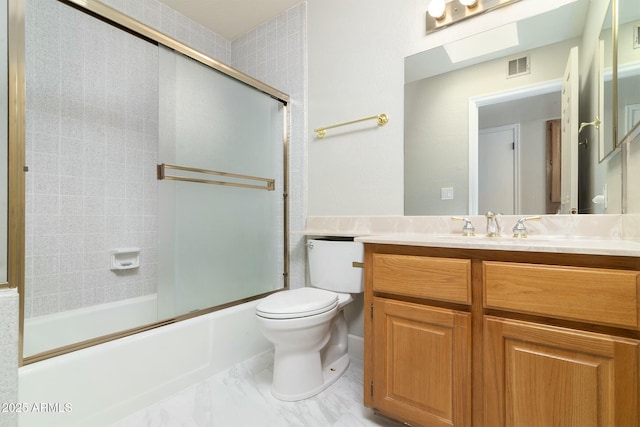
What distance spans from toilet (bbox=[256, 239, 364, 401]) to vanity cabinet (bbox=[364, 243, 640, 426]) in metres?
0.30

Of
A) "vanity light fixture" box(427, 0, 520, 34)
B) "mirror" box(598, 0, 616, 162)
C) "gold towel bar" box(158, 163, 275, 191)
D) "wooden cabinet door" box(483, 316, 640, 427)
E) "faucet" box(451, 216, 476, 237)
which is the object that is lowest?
"wooden cabinet door" box(483, 316, 640, 427)

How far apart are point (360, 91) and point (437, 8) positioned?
0.56 metres

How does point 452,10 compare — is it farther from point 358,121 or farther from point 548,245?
point 548,245

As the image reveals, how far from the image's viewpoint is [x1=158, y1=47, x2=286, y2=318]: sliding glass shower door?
1539mm

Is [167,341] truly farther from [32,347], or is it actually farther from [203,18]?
[203,18]

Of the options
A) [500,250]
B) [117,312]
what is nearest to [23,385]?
[117,312]

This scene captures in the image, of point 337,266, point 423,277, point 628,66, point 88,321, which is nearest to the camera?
point 628,66

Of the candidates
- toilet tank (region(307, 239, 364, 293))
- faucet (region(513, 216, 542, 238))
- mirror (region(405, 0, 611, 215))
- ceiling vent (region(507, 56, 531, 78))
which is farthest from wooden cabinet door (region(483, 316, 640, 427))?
ceiling vent (region(507, 56, 531, 78))

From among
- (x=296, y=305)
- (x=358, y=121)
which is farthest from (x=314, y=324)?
(x=358, y=121)

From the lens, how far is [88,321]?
1.79m

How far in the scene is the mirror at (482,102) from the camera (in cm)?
128

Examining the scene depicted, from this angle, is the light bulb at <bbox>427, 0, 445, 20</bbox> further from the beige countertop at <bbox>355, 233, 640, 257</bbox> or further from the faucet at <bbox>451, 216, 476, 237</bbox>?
the beige countertop at <bbox>355, 233, 640, 257</bbox>

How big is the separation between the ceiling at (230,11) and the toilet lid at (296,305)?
2029mm

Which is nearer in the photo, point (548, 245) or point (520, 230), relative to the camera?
point (548, 245)
